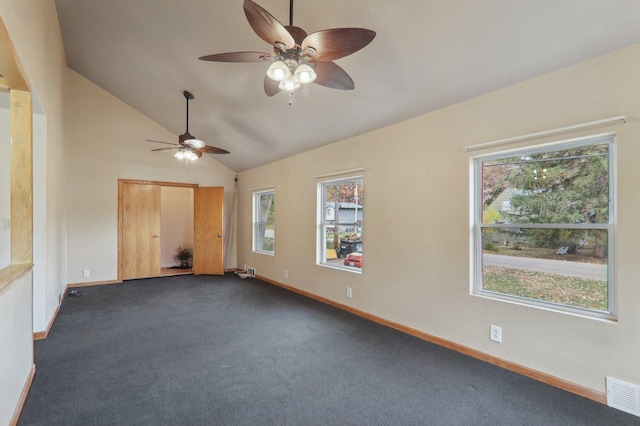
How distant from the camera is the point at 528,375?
8.10 feet

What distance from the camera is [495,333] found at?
269cm

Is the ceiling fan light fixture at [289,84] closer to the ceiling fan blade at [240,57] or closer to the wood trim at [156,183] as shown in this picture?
the ceiling fan blade at [240,57]

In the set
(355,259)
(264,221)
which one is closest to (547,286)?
(355,259)

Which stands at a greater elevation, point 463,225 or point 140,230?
point 463,225

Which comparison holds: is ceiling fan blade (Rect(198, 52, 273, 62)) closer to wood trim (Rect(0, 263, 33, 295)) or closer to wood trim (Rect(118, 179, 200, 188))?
wood trim (Rect(0, 263, 33, 295))

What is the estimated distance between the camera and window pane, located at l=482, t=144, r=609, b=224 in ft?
7.47

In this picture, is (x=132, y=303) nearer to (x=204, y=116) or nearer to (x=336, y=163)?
(x=204, y=116)

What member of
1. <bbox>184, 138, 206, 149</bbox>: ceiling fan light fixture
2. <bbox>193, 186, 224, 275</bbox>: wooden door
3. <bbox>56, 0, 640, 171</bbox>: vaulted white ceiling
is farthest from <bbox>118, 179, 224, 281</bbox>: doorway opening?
<bbox>184, 138, 206, 149</bbox>: ceiling fan light fixture

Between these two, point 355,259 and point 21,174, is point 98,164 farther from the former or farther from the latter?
point 355,259

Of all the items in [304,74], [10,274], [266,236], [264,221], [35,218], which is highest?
[304,74]

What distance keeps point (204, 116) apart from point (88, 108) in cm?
245

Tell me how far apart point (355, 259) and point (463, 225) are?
1718 mm

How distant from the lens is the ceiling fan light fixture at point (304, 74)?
1.94 meters

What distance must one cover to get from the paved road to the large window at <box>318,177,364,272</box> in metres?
1.70
